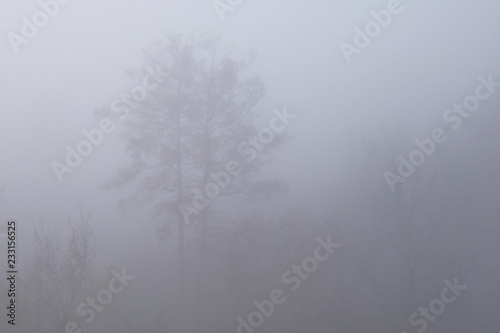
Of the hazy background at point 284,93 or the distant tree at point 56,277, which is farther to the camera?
the hazy background at point 284,93

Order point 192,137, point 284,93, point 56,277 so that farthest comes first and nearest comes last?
1. point 284,93
2. point 192,137
3. point 56,277

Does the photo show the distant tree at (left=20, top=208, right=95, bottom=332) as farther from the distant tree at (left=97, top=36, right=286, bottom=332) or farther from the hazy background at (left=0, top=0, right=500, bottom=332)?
the distant tree at (left=97, top=36, right=286, bottom=332)

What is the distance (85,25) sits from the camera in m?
5.95

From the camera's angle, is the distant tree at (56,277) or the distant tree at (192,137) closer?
the distant tree at (56,277)

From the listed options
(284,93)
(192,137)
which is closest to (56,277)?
(192,137)

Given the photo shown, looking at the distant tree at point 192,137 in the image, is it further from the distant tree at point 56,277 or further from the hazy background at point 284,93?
the distant tree at point 56,277

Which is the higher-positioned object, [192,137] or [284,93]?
[192,137]

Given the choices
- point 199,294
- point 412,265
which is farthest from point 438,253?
point 199,294

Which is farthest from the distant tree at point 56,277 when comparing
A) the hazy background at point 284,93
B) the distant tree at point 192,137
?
the distant tree at point 192,137

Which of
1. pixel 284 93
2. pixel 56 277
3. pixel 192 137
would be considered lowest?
pixel 56 277

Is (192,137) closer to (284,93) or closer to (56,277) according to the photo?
(284,93)

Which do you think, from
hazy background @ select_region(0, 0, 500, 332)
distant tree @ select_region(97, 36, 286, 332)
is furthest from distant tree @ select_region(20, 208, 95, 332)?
distant tree @ select_region(97, 36, 286, 332)

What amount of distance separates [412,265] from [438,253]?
0.29 metres

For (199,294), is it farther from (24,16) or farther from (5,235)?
(24,16)
